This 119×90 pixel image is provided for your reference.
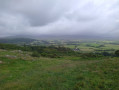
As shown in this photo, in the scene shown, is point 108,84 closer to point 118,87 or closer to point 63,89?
point 118,87

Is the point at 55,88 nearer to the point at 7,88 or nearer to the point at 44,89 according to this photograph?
the point at 44,89

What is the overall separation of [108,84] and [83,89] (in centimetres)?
249

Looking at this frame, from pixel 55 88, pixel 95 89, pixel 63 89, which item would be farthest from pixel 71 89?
pixel 95 89

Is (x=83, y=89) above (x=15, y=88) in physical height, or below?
above

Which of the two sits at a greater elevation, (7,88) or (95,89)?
(95,89)

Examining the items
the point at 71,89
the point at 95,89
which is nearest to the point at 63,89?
the point at 71,89

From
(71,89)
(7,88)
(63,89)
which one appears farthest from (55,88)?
(7,88)

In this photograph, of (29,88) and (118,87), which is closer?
(118,87)

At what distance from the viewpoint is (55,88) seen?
6793 millimetres

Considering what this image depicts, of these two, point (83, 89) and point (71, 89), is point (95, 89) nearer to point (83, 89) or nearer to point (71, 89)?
point (83, 89)

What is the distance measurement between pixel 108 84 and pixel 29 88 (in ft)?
22.2

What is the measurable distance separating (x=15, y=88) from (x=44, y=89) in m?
2.69

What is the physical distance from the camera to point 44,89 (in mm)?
6676

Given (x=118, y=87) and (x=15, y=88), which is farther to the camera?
(x=15, y=88)
